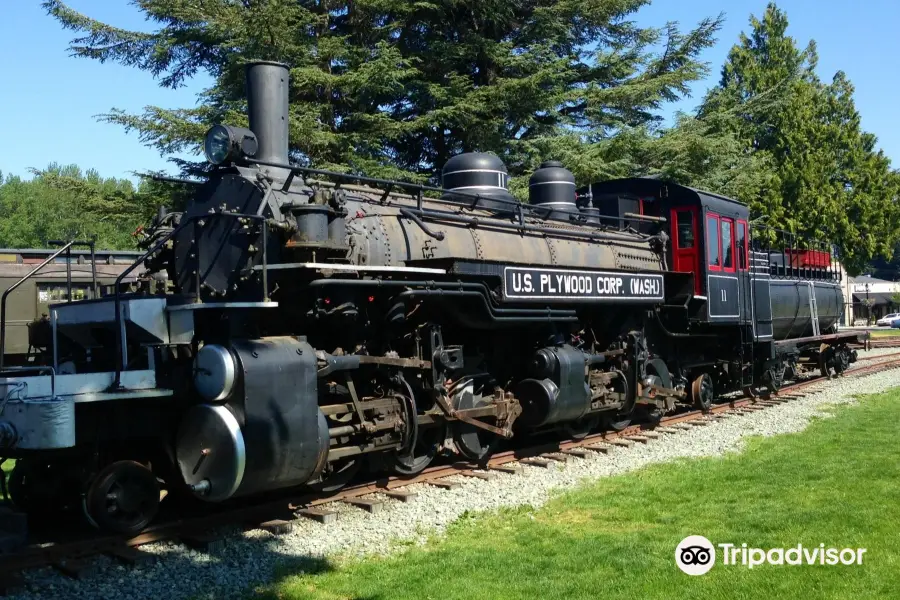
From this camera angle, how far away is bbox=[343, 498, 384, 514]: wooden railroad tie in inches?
301

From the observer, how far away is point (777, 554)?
595cm

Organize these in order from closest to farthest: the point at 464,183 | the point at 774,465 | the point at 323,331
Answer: the point at 323,331, the point at 774,465, the point at 464,183

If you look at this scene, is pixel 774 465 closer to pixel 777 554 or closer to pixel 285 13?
pixel 777 554

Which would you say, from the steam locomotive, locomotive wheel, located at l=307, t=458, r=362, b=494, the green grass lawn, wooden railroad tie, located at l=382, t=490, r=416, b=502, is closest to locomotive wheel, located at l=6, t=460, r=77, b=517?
the steam locomotive

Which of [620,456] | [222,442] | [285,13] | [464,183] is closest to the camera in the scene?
[222,442]

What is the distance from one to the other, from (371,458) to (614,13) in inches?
733

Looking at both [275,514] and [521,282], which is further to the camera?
[521,282]

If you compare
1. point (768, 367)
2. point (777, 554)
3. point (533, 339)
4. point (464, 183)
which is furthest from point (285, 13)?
point (777, 554)

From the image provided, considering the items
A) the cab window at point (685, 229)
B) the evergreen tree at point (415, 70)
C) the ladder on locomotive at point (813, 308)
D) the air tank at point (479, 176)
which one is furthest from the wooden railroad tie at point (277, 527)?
the ladder on locomotive at point (813, 308)

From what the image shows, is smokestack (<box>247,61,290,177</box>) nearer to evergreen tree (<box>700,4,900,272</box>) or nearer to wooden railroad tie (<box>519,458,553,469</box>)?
wooden railroad tie (<box>519,458,553,469</box>)

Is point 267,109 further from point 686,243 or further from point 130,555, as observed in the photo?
point 686,243

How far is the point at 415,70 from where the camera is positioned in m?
20.2

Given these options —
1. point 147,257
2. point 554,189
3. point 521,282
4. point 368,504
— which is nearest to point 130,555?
point 368,504

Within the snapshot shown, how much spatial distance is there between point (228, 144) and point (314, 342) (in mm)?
2126
